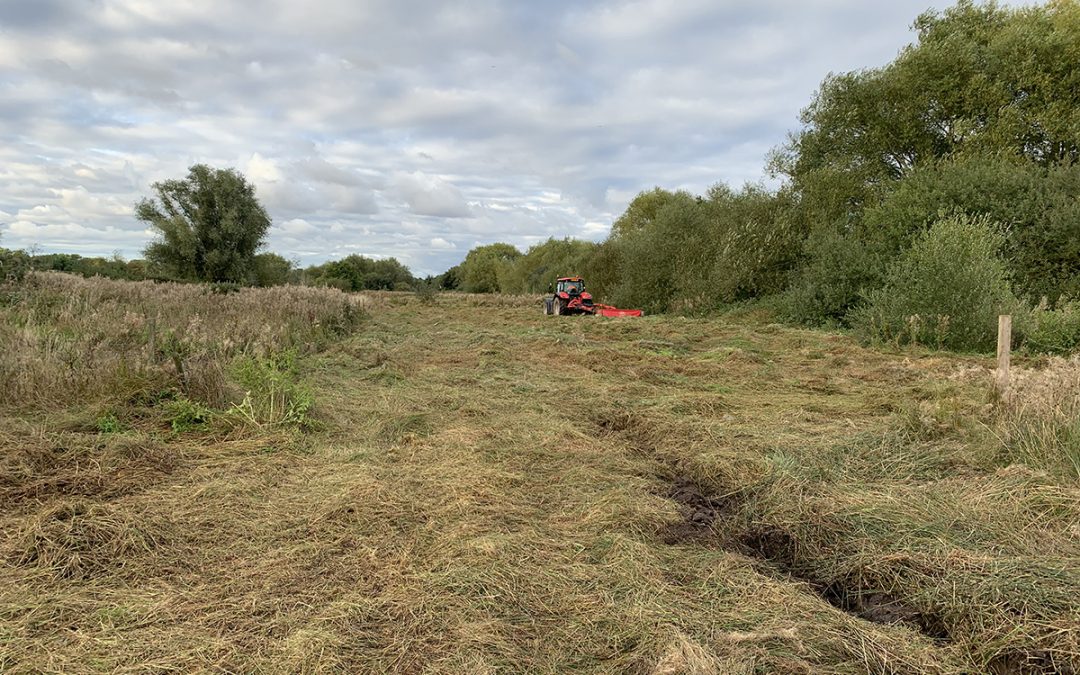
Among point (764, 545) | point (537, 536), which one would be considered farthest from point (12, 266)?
point (764, 545)

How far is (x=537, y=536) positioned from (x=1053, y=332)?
44.6ft

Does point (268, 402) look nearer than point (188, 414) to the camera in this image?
No

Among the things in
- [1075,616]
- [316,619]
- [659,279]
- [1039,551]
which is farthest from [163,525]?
[659,279]

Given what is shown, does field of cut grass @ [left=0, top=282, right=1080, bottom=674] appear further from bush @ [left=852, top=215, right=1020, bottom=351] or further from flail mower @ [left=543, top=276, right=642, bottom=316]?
flail mower @ [left=543, top=276, right=642, bottom=316]

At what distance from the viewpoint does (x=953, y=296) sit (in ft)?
39.9

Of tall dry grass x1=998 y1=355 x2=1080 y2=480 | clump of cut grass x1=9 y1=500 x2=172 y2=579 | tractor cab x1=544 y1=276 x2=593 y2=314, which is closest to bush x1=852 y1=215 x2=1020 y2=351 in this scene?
tall dry grass x1=998 y1=355 x2=1080 y2=480

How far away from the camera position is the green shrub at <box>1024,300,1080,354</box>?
448 inches

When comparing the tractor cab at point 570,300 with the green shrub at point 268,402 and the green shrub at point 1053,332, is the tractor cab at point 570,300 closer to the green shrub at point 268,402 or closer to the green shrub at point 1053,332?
the green shrub at point 1053,332

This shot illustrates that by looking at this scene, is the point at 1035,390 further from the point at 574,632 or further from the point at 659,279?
the point at 659,279

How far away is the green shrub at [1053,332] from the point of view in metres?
11.4

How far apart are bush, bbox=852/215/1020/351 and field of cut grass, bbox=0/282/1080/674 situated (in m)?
7.14

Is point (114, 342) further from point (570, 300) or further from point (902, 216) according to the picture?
point (902, 216)

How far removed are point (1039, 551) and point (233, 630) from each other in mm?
4341

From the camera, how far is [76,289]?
1069 cm
